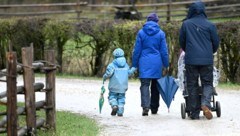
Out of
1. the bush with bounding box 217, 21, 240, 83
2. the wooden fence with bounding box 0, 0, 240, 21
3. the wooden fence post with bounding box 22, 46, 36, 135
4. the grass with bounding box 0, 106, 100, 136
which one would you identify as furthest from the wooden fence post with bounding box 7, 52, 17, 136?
the wooden fence with bounding box 0, 0, 240, 21

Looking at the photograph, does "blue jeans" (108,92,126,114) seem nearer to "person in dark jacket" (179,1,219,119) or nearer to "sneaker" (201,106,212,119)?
"person in dark jacket" (179,1,219,119)

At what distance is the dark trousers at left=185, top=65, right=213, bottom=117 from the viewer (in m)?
12.3

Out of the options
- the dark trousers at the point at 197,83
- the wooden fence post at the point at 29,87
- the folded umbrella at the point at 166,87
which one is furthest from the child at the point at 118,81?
the wooden fence post at the point at 29,87

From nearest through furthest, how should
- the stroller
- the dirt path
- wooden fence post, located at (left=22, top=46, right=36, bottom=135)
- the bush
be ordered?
wooden fence post, located at (left=22, top=46, right=36, bottom=135) → the dirt path → the stroller → the bush

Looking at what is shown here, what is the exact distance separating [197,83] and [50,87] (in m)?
2.55

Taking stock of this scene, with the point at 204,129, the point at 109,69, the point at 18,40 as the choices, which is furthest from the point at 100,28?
the point at 204,129

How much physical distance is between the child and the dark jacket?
121cm

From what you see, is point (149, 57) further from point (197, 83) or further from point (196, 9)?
point (196, 9)

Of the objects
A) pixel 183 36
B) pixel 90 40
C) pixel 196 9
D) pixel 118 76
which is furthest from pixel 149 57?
pixel 90 40

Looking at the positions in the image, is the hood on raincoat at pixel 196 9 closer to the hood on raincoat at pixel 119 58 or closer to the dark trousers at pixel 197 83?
the dark trousers at pixel 197 83

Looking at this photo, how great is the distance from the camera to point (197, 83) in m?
12.4

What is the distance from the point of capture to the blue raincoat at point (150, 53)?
12.9 meters

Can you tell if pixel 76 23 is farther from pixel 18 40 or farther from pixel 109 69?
pixel 109 69

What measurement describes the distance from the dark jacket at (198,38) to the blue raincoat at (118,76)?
47.7 inches
